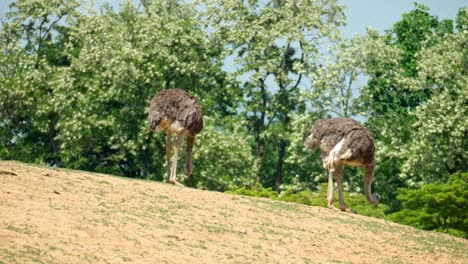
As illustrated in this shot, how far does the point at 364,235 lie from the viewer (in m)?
22.3

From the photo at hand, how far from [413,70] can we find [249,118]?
28.8 ft

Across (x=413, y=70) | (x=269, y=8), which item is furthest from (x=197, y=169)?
(x=413, y=70)

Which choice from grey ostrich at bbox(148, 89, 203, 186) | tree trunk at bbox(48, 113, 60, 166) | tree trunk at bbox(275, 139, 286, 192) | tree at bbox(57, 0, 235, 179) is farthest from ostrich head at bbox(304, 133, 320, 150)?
tree trunk at bbox(48, 113, 60, 166)

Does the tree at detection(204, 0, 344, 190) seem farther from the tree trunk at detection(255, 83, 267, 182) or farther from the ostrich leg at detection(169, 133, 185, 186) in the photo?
the ostrich leg at detection(169, 133, 185, 186)

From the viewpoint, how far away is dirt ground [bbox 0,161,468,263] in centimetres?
1742

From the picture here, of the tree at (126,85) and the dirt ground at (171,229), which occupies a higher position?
the tree at (126,85)

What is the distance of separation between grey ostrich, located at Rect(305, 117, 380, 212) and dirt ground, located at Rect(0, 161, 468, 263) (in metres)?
1.29

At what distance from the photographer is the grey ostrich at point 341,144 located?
24938mm

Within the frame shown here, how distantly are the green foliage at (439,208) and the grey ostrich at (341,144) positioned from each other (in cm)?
461

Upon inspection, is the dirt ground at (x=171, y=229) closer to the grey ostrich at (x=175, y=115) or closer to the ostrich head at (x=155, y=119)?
the grey ostrich at (x=175, y=115)

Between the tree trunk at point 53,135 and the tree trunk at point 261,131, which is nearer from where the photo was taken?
the tree trunk at point 53,135

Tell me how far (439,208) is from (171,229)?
1245cm

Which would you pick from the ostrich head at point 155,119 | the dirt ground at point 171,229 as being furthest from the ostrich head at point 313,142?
the ostrich head at point 155,119

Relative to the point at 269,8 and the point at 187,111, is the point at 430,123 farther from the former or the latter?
the point at 187,111
